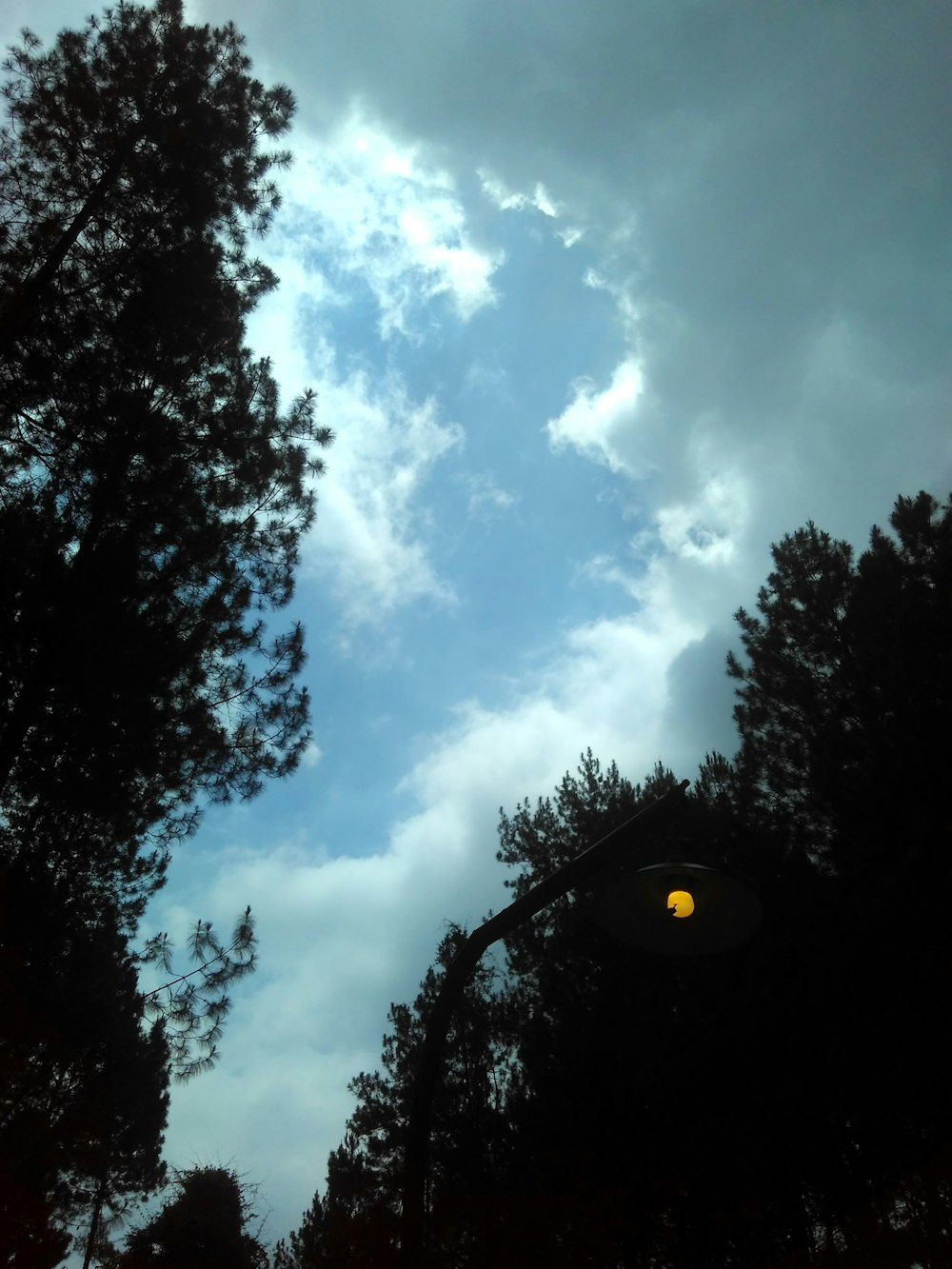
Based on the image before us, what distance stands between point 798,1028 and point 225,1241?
9238mm

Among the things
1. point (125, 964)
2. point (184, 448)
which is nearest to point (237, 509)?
point (184, 448)

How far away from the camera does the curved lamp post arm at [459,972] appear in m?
3.32

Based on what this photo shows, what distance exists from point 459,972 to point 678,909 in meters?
1.04

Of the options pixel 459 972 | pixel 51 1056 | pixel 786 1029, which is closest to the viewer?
pixel 459 972

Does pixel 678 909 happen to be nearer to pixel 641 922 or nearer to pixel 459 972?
pixel 641 922

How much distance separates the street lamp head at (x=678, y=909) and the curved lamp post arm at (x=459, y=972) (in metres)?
0.37

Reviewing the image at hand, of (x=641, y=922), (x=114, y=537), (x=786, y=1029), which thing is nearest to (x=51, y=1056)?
(x=114, y=537)

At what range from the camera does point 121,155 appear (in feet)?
33.3

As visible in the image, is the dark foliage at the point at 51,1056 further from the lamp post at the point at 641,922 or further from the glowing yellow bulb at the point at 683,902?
the glowing yellow bulb at the point at 683,902

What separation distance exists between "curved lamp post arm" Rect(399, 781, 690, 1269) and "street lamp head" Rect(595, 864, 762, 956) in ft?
1.22

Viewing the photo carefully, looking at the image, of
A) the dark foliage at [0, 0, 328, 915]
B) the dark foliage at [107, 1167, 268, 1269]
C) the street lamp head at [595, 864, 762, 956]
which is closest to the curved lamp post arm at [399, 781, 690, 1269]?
the street lamp head at [595, 864, 762, 956]

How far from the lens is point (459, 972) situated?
3.78 meters

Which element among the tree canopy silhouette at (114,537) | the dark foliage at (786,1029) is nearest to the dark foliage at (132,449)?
the tree canopy silhouette at (114,537)

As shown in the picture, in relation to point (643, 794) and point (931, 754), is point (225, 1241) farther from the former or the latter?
point (931, 754)
